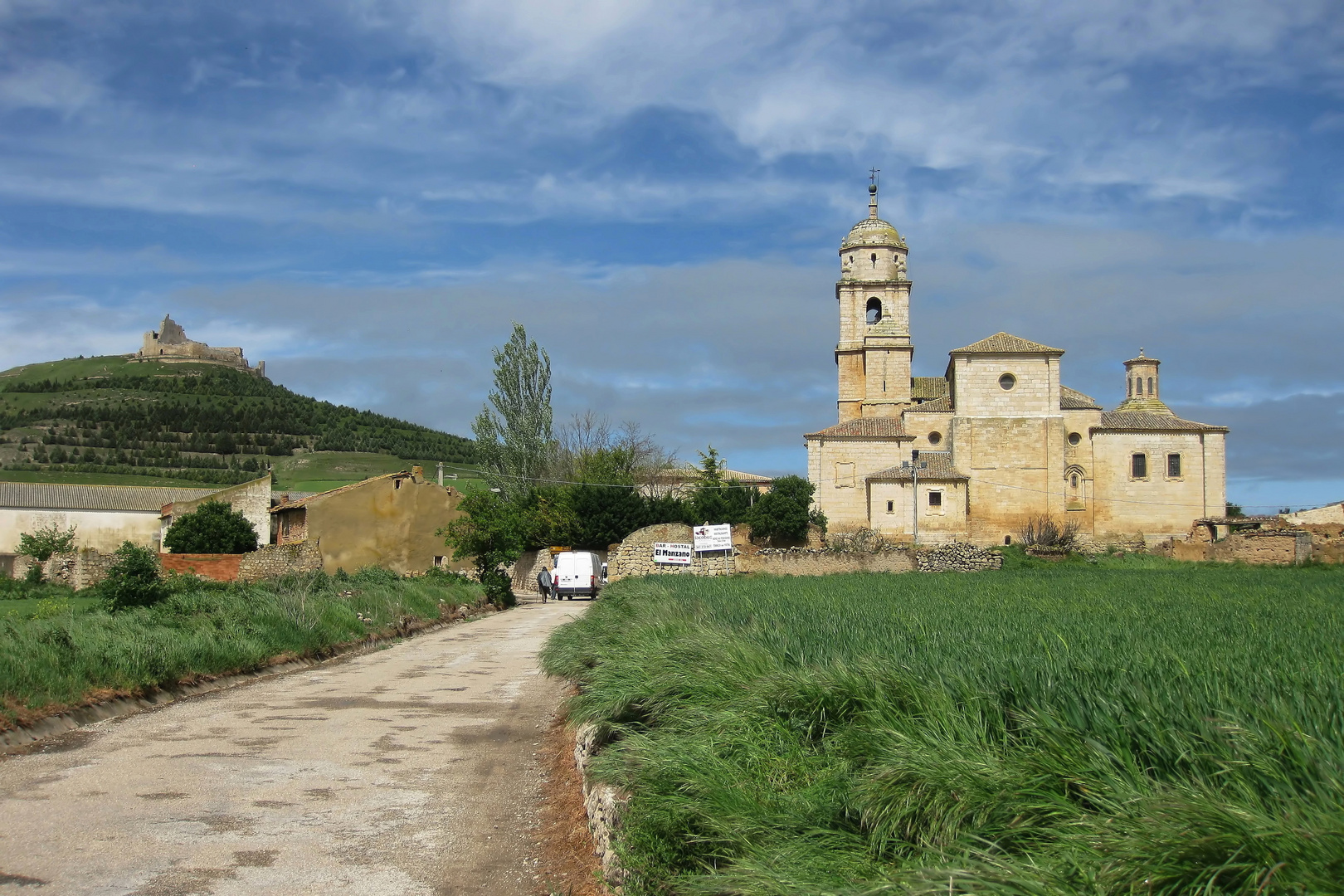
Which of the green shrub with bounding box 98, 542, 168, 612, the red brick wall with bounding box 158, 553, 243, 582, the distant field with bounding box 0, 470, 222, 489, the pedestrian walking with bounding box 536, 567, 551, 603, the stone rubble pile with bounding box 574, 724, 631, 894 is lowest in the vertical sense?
the pedestrian walking with bounding box 536, 567, 551, 603

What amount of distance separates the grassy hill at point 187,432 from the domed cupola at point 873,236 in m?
37.1

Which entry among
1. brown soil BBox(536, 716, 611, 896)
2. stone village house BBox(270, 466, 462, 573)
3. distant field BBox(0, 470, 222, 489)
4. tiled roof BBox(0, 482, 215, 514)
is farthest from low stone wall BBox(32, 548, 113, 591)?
distant field BBox(0, 470, 222, 489)

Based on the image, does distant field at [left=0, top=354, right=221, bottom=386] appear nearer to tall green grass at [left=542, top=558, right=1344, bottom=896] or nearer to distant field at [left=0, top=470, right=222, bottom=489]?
distant field at [left=0, top=470, right=222, bottom=489]

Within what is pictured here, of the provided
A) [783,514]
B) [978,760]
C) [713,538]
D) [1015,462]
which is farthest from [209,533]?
[978,760]

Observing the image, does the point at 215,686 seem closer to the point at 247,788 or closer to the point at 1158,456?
the point at 247,788

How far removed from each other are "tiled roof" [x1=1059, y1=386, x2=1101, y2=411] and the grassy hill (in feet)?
155

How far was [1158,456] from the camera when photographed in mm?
53656

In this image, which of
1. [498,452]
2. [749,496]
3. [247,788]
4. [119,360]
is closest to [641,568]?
[498,452]

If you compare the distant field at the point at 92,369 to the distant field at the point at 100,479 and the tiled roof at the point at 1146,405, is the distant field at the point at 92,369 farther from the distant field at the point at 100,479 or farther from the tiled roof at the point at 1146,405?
the tiled roof at the point at 1146,405

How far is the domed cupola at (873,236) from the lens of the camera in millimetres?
→ 61969

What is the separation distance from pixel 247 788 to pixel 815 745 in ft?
15.2

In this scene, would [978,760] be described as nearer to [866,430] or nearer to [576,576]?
[576,576]

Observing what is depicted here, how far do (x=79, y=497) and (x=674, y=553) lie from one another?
40186 millimetres

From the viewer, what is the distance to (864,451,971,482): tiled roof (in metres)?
51.2
